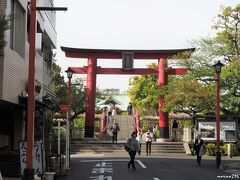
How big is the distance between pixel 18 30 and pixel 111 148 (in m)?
22.7

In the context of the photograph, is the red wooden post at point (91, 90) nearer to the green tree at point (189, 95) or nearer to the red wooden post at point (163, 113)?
the red wooden post at point (163, 113)

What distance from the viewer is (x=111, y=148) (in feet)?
129

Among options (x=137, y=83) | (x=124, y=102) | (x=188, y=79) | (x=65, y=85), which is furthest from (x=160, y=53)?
(x=124, y=102)

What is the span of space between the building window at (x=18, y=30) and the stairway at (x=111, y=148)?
20.2 meters

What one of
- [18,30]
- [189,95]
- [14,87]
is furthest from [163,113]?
[14,87]

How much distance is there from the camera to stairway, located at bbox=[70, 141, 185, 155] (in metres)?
38.4

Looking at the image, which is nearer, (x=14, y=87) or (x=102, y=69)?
(x=14, y=87)

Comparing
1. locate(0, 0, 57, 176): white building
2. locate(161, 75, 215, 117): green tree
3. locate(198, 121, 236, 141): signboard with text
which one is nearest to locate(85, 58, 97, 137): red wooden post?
locate(161, 75, 215, 117): green tree

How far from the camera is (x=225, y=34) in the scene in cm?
2980

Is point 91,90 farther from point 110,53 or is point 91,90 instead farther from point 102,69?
point 110,53

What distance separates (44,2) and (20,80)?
7633 mm

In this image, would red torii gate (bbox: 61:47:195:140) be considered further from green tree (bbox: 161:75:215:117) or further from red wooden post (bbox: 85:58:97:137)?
green tree (bbox: 161:75:215:117)

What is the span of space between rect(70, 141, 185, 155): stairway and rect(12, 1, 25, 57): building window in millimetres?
20219

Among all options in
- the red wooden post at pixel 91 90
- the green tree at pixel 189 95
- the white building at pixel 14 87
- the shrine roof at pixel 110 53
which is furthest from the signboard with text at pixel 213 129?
the white building at pixel 14 87
